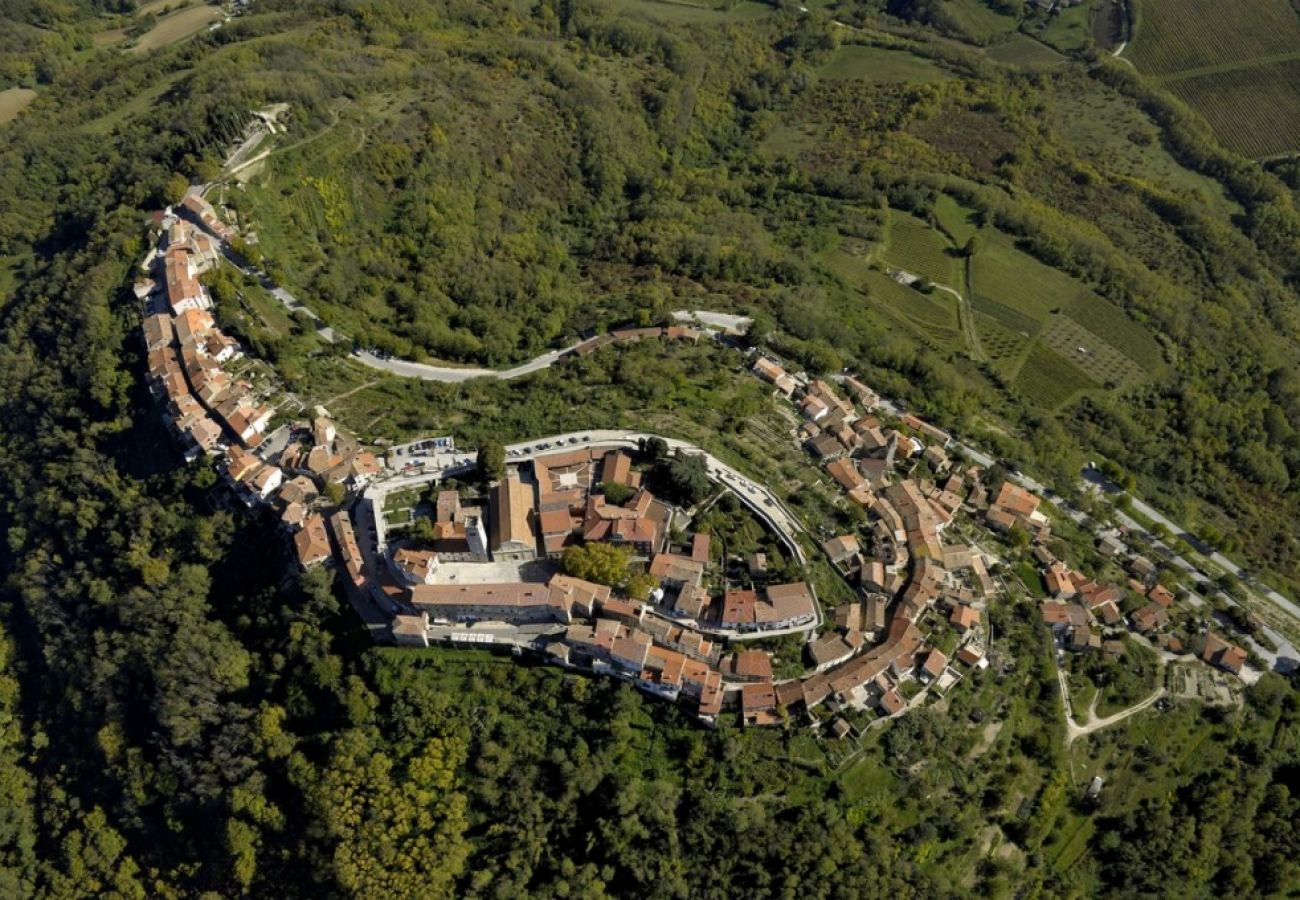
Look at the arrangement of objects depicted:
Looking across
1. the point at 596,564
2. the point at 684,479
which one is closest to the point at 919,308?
the point at 684,479

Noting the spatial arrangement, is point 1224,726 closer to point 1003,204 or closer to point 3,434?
point 1003,204

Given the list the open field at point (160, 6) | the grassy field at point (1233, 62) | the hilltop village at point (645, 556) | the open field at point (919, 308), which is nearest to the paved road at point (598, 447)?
the hilltop village at point (645, 556)

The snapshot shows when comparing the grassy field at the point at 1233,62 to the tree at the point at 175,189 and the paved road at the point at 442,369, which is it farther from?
the tree at the point at 175,189

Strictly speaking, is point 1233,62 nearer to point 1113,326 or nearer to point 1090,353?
point 1113,326

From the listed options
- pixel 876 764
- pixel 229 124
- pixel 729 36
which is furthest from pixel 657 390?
pixel 729 36

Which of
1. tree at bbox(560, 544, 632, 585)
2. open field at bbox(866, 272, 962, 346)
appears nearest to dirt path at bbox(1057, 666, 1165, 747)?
tree at bbox(560, 544, 632, 585)

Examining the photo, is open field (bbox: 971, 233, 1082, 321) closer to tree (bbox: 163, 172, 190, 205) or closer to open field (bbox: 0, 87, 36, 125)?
tree (bbox: 163, 172, 190, 205)
